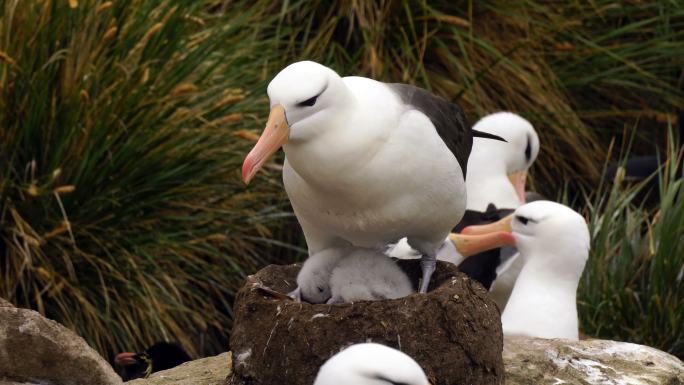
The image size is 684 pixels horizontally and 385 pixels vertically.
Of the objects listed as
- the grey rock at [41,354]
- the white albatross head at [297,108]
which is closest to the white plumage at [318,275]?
the white albatross head at [297,108]

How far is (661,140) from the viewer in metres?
9.59

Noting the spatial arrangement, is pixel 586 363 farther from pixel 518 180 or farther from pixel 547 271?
pixel 518 180

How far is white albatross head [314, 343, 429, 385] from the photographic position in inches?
141

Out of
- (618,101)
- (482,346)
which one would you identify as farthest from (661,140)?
(482,346)

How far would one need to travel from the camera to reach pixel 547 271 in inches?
239

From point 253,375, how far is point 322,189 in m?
0.71

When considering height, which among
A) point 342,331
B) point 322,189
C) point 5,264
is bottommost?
point 5,264

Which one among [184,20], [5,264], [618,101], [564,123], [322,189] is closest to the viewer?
[322,189]

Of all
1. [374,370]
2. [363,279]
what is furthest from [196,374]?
[374,370]

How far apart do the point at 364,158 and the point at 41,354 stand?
1.53 metres

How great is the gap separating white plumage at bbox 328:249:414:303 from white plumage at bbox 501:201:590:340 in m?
1.09

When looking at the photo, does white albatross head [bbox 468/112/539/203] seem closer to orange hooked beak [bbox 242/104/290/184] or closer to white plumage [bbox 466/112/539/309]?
white plumage [bbox 466/112/539/309]

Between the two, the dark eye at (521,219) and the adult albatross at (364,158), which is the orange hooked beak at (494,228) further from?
the adult albatross at (364,158)

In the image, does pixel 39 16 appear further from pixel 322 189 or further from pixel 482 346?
pixel 482 346
